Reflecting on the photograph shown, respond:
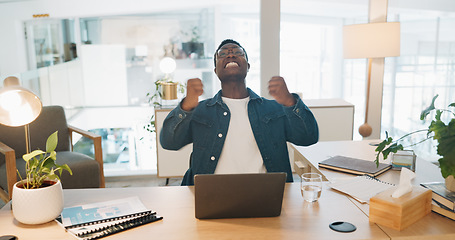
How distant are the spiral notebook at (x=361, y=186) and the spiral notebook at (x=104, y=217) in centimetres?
77

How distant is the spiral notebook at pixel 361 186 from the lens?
5.77 ft

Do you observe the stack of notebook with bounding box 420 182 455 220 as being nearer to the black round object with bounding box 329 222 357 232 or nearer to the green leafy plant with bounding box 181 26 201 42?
the black round object with bounding box 329 222 357 232

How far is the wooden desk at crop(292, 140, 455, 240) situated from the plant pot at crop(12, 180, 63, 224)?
3.68ft

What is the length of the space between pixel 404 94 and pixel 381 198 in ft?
9.69

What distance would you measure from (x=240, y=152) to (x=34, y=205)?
997 mm

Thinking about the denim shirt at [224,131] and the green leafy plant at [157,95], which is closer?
the denim shirt at [224,131]

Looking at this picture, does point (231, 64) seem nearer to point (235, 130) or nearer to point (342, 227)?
point (235, 130)

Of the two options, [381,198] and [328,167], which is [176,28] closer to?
[328,167]

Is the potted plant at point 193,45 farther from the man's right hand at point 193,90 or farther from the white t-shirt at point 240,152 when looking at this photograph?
the man's right hand at point 193,90

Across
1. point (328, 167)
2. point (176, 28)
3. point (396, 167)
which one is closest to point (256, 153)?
point (328, 167)

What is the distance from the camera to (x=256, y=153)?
218 cm

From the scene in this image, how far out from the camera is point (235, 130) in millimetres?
2182

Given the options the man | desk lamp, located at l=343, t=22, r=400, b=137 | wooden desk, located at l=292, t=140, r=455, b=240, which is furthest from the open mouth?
desk lamp, located at l=343, t=22, r=400, b=137

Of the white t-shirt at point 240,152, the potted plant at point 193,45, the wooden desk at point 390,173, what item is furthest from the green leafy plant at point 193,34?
the white t-shirt at point 240,152
